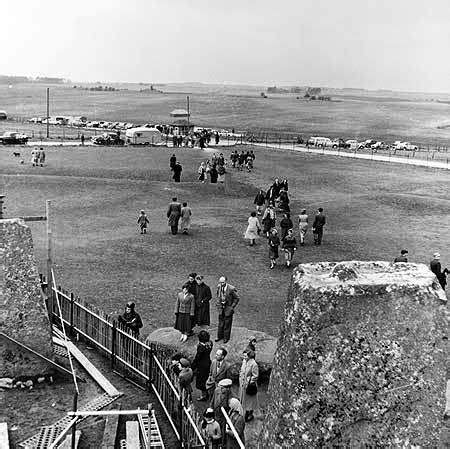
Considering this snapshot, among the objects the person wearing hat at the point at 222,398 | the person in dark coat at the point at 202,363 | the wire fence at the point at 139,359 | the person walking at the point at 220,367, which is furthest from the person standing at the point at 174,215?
the person wearing hat at the point at 222,398

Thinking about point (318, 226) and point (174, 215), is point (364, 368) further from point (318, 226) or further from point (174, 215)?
point (174, 215)

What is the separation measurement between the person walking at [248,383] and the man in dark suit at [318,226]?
12.1 metres

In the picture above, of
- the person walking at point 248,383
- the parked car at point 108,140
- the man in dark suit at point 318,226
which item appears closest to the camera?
the person walking at point 248,383

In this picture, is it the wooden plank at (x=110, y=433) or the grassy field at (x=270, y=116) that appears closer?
the wooden plank at (x=110, y=433)

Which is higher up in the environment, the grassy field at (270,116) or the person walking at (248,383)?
the grassy field at (270,116)

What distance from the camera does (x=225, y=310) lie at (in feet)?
40.0

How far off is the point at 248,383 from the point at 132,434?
229 cm

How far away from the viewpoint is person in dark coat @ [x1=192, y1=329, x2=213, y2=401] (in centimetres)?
1048

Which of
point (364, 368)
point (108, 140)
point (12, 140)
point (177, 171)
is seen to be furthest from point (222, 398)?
point (108, 140)

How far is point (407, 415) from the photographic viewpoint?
3473mm

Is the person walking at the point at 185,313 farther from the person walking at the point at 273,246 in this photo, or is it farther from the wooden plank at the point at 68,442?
the person walking at the point at 273,246

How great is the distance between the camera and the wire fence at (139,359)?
27.2ft

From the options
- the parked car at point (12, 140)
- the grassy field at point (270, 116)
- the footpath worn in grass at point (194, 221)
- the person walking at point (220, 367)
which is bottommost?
the footpath worn in grass at point (194, 221)

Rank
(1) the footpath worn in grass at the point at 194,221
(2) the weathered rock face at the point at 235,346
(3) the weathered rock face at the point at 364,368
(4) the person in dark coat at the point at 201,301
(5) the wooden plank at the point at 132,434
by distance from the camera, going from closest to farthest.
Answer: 1. (3) the weathered rock face at the point at 364,368
2. (5) the wooden plank at the point at 132,434
3. (2) the weathered rock face at the point at 235,346
4. (4) the person in dark coat at the point at 201,301
5. (1) the footpath worn in grass at the point at 194,221
